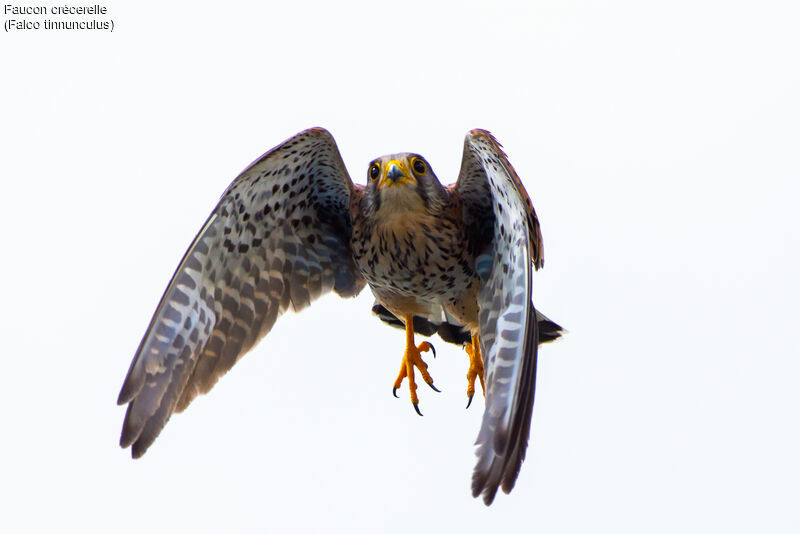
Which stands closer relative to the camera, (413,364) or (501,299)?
(501,299)

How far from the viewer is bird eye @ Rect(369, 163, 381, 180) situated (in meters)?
6.42

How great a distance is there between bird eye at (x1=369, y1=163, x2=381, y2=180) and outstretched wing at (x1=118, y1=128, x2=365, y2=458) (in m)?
0.35

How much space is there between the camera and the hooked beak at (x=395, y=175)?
623cm

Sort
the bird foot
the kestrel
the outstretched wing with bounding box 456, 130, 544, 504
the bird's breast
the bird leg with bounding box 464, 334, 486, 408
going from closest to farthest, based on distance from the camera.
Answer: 1. the outstretched wing with bounding box 456, 130, 544, 504
2. the kestrel
3. the bird's breast
4. the bird leg with bounding box 464, 334, 486, 408
5. the bird foot

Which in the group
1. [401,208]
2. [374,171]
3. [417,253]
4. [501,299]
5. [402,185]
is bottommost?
[501,299]

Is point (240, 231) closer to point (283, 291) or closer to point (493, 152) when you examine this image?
point (283, 291)

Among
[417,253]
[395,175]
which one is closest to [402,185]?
[395,175]

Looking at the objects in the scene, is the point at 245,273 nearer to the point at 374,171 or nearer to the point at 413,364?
the point at 374,171

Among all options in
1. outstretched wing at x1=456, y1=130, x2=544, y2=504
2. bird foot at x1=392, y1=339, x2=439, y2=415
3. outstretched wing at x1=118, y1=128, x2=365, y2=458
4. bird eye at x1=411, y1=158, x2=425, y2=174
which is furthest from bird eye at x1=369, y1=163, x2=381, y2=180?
bird foot at x1=392, y1=339, x2=439, y2=415

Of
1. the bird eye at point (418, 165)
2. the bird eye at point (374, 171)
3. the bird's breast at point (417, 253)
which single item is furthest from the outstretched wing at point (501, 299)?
the bird eye at point (374, 171)

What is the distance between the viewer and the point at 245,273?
22.8 ft

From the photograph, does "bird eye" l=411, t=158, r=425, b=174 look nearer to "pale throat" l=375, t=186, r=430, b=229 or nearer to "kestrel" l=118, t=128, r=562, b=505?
"kestrel" l=118, t=128, r=562, b=505

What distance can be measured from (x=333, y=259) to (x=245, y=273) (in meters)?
0.64

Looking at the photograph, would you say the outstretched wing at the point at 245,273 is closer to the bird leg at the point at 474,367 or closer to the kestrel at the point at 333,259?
the kestrel at the point at 333,259
